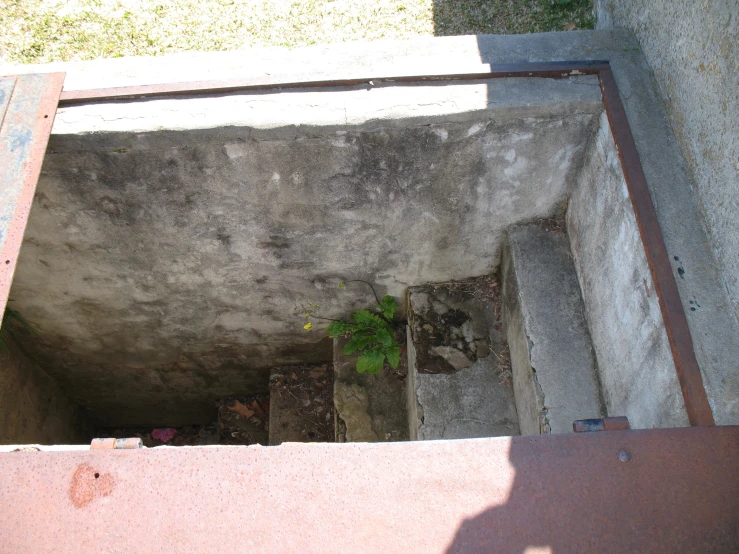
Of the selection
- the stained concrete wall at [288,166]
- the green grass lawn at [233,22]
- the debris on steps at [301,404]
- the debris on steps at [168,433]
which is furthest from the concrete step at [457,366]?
the debris on steps at [168,433]

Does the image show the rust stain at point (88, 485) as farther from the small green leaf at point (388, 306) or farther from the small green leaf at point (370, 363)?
the small green leaf at point (388, 306)

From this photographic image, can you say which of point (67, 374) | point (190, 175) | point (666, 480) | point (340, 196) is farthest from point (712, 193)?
point (67, 374)

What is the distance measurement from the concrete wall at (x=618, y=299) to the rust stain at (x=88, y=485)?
202 cm

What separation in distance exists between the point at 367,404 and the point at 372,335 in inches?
18.2

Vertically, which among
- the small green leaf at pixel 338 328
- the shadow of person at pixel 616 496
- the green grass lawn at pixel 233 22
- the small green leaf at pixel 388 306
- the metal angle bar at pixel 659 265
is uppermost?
the green grass lawn at pixel 233 22

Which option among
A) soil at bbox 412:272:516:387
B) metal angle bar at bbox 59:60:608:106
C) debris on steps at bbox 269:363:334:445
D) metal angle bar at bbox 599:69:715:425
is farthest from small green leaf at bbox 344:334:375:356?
metal angle bar at bbox 599:69:715:425

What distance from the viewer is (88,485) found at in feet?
6.41

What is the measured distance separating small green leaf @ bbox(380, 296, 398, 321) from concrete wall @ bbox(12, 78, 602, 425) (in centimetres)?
9

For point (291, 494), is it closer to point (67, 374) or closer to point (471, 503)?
point (471, 503)

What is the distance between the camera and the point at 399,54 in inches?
129

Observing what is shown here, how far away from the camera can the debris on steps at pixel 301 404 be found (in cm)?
466

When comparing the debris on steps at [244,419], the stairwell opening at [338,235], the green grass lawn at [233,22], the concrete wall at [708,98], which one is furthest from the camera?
the debris on steps at [244,419]

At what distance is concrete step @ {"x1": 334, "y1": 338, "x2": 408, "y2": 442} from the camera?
410 centimetres

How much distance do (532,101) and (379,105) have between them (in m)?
0.73
